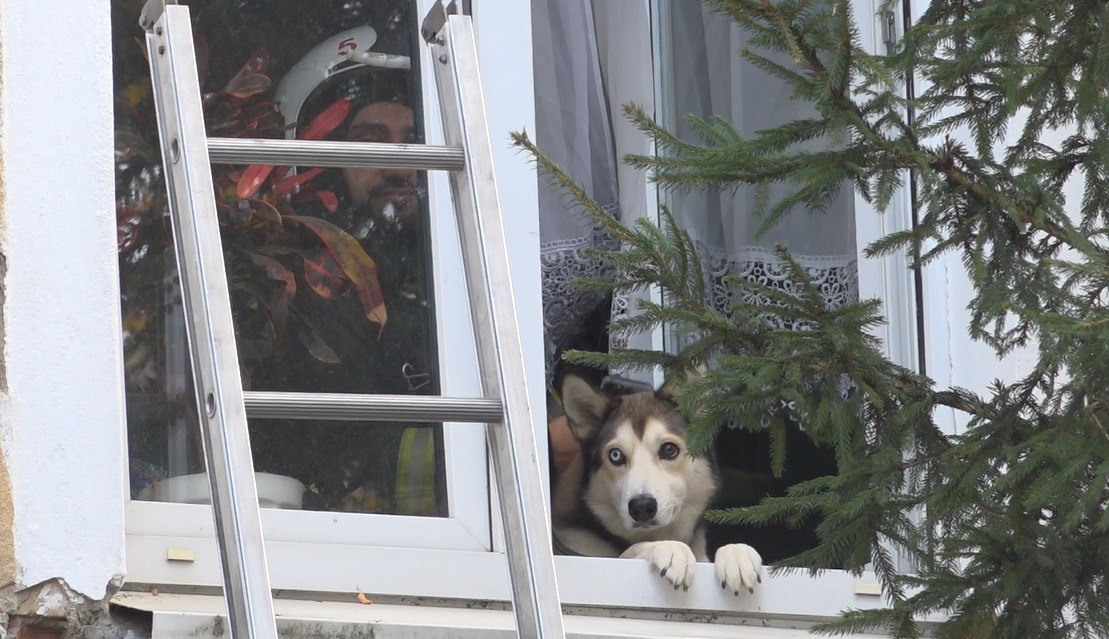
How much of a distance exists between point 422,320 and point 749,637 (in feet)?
3.19

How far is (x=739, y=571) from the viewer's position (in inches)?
137

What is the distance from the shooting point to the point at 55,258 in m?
2.76

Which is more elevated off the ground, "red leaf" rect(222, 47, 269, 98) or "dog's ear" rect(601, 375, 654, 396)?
"red leaf" rect(222, 47, 269, 98)

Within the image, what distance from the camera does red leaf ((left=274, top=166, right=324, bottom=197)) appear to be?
3418mm

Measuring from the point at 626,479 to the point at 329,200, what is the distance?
52.6 inches

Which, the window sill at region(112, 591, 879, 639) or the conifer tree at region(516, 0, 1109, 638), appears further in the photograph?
the window sill at region(112, 591, 879, 639)

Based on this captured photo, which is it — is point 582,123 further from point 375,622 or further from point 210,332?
point 210,332

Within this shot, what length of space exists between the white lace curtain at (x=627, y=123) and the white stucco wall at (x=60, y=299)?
1.59 m

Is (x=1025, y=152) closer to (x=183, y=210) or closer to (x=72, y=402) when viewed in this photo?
(x=183, y=210)

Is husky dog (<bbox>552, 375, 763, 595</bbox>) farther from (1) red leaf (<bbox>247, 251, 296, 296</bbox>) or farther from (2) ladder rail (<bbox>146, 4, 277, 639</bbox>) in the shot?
(2) ladder rail (<bbox>146, 4, 277, 639</bbox>)

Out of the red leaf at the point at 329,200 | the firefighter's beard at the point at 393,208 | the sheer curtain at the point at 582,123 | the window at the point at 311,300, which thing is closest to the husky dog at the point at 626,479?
the sheer curtain at the point at 582,123

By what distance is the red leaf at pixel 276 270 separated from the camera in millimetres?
3373

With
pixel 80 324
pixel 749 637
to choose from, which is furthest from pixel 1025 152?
pixel 80 324

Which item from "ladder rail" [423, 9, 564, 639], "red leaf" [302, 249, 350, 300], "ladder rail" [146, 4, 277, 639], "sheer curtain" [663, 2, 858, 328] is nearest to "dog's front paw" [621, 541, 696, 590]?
"red leaf" [302, 249, 350, 300]
